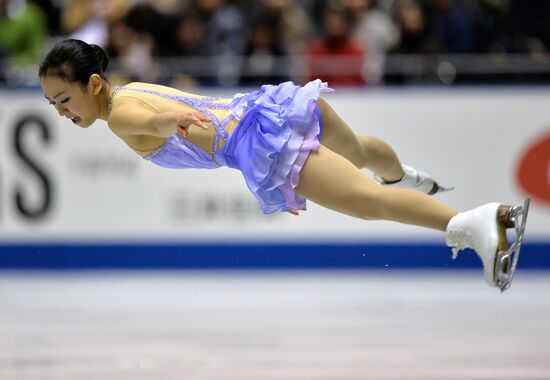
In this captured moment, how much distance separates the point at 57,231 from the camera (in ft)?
30.4

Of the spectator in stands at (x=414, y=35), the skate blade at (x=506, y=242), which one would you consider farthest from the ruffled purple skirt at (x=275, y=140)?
the spectator in stands at (x=414, y=35)

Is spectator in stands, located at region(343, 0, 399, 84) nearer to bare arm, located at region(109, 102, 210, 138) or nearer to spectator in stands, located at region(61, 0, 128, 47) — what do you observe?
spectator in stands, located at region(61, 0, 128, 47)

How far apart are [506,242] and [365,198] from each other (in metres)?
0.57

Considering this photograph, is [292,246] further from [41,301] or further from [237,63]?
[41,301]

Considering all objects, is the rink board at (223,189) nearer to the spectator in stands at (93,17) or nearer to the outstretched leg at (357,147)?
the spectator in stands at (93,17)

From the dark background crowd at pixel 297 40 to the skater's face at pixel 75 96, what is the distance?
4.63m

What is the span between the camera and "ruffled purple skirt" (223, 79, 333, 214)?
444 centimetres

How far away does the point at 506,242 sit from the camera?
416 centimetres

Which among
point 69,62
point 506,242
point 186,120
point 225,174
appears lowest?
point 506,242

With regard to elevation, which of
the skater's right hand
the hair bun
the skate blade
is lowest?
the skate blade

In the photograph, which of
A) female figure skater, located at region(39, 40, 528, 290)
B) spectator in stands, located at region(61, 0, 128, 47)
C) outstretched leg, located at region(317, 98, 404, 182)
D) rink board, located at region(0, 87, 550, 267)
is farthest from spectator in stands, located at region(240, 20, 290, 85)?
female figure skater, located at region(39, 40, 528, 290)

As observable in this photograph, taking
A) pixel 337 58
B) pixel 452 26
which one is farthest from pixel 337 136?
pixel 452 26

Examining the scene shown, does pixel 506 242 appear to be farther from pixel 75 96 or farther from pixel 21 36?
pixel 21 36

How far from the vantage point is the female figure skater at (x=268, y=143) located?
4.17 meters
